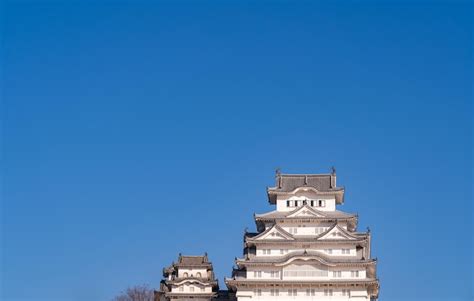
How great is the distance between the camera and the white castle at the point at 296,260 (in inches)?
2675

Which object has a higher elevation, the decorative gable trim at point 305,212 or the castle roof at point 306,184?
the castle roof at point 306,184

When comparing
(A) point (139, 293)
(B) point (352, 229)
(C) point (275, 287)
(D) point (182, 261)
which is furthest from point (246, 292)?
(A) point (139, 293)

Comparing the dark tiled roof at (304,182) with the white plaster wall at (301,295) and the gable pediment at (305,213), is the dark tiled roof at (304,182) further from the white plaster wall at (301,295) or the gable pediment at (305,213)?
the white plaster wall at (301,295)

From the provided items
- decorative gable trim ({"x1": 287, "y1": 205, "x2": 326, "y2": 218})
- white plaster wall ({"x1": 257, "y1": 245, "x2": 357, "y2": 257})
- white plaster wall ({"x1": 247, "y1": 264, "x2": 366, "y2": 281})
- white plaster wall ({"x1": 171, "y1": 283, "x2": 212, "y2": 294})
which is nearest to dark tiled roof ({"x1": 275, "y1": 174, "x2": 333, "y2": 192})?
decorative gable trim ({"x1": 287, "y1": 205, "x2": 326, "y2": 218})

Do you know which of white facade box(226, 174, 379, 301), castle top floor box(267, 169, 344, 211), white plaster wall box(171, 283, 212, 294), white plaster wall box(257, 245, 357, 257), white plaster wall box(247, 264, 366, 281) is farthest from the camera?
castle top floor box(267, 169, 344, 211)

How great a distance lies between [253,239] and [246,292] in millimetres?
4468

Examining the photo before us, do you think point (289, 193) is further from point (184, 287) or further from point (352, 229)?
point (184, 287)

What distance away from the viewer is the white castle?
67.9m

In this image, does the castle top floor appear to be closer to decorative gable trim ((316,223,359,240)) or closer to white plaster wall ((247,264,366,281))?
decorative gable trim ((316,223,359,240))

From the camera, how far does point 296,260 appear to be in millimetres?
68625

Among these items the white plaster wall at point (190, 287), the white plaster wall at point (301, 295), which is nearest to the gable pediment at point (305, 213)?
the white plaster wall at point (301, 295)

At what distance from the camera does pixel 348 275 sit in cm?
6819

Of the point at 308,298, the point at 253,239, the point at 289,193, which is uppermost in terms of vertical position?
the point at 289,193

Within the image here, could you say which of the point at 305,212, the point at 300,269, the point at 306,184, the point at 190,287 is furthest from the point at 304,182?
the point at 190,287
